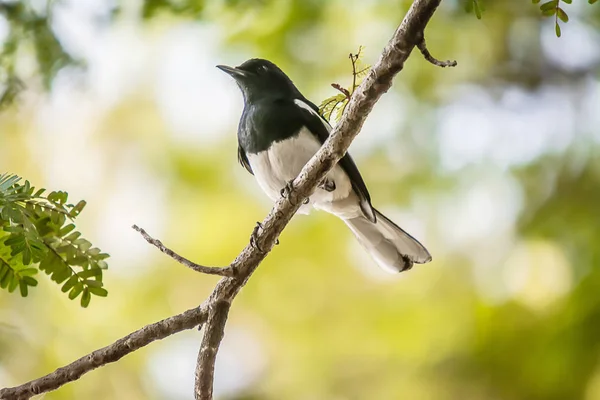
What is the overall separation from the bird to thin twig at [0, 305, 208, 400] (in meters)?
0.65

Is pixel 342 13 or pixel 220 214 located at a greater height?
pixel 342 13

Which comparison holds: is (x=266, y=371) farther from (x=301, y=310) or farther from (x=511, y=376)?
(x=511, y=376)

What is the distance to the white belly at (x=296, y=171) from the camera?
87.1 inches

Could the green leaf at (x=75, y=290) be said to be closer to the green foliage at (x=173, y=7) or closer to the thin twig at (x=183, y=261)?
the thin twig at (x=183, y=261)

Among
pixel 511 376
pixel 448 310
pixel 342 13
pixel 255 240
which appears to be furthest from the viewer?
pixel 342 13

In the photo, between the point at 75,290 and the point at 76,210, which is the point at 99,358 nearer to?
the point at 75,290

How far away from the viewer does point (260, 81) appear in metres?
2.46

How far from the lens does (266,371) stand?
13.9 ft

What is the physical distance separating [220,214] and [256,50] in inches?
40.5

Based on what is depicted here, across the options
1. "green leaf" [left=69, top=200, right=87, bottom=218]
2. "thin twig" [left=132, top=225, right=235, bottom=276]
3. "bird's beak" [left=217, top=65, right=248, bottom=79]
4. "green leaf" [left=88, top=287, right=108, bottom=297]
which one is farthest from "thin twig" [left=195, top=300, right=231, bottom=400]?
"bird's beak" [left=217, top=65, right=248, bottom=79]

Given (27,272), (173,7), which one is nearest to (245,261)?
(27,272)

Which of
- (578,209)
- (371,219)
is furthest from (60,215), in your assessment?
(578,209)

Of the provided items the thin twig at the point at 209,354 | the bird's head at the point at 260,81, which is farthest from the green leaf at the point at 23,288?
the bird's head at the point at 260,81

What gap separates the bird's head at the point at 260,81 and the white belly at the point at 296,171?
241 mm
